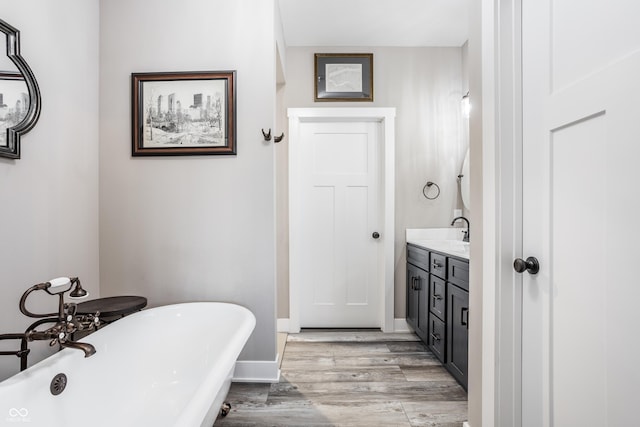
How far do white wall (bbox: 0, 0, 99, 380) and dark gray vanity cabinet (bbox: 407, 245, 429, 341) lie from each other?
7.60 ft

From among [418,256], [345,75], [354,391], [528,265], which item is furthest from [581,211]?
[345,75]

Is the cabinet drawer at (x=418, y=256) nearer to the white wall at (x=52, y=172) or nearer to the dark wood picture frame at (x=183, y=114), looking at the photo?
the dark wood picture frame at (x=183, y=114)

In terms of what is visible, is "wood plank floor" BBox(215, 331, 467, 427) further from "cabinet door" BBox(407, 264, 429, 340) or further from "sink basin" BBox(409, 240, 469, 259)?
"sink basin" BBox(409, 240, 469, 259)

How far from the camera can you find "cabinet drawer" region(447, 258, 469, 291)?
189cm

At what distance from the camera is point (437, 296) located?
2.34 metres

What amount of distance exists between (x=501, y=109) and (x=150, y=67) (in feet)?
6.80

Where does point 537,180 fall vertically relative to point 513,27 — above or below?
below

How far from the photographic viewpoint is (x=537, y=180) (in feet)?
3.84

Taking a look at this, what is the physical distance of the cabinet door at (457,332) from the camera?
1.93 metres

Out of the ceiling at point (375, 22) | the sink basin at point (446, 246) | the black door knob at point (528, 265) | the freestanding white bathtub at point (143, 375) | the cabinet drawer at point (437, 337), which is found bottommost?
the cabinet drawer at point (437, 337)

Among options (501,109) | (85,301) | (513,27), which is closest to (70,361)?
(85,301)

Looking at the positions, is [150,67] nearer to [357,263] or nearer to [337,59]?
[337,59]

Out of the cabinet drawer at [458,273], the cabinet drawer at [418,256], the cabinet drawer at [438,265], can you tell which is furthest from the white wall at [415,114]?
the cabinet drawer at [458,273]

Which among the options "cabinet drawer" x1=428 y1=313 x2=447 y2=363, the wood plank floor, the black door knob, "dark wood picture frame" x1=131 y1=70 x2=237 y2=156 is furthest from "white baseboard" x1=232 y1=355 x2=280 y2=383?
the black door knob
